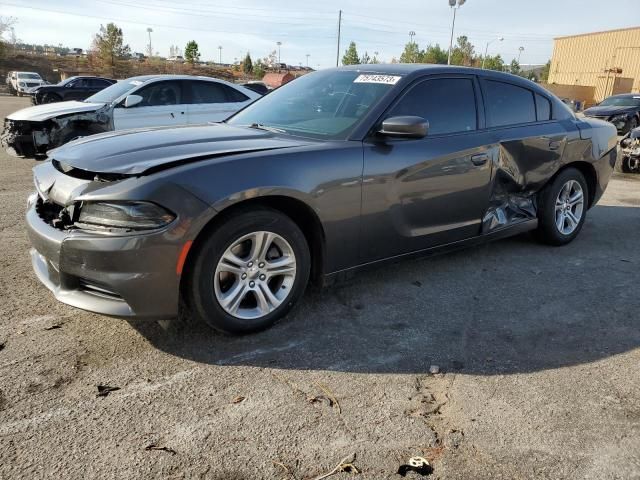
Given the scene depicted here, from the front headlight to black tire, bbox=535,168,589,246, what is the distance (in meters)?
3.60

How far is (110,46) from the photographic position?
185ft

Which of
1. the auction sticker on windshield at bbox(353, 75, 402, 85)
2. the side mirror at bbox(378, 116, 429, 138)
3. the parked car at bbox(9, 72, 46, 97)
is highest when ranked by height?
the auction sticker on windshield at bbox(353, 75, 402, 85)

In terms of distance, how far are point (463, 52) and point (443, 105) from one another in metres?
72.0

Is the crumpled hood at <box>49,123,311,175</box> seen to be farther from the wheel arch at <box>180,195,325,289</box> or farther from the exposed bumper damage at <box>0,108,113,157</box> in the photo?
the exposed bumper damage at <box>0,108,113,157</box>

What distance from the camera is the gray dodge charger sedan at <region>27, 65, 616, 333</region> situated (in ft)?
9.22

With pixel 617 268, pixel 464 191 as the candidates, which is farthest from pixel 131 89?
pixel 617 268

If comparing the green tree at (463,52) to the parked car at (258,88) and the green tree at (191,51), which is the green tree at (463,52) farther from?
the parked car at (258,88)

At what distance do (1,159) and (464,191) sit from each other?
29.9 ft

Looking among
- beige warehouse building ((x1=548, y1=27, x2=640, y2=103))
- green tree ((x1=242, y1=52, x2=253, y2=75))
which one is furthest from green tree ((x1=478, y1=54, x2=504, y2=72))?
green tree ((x1=242, y1=52, x2=253, y2=75))

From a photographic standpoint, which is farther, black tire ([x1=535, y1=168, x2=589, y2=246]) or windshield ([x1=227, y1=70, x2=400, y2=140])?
black tire ([x1=535, y1=168, x2=589, y2=246])

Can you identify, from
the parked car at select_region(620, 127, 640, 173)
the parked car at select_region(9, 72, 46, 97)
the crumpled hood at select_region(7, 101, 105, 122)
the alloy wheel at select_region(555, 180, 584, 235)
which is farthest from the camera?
the parked car at select_region(9, 72, 46, 97)

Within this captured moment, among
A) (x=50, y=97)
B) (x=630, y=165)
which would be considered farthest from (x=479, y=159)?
(x=50, y=97)

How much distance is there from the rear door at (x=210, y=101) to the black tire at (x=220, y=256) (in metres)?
6.82

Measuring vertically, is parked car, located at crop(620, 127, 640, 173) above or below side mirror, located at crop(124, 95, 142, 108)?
below
